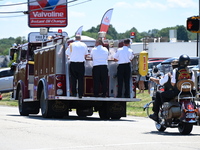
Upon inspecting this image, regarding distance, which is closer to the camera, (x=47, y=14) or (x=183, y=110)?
(x=183, y=110)

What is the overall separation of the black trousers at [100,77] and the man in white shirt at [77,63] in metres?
0.38

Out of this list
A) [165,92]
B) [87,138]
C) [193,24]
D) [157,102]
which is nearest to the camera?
[87,138]

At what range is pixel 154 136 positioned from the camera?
13.1 metres

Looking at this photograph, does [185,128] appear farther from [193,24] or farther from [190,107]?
[193,24]

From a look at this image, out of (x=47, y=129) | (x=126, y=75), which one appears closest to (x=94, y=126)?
(x=47, y=129)

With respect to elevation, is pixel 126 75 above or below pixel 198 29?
below

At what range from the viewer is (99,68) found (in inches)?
727

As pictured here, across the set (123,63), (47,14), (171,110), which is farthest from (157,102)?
(47,14)

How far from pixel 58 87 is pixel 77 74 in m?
0.68

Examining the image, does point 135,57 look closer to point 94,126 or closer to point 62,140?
point 94,126

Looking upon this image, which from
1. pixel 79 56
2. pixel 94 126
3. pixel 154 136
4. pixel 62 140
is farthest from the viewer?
Result: pixel 79 56

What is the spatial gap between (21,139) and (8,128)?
8.24 feet

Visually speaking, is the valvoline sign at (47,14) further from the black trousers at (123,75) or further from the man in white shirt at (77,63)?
the man in white shirt at (77,63)

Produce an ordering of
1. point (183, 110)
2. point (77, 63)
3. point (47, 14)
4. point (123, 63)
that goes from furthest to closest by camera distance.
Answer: point (47, 14) < point (123, 63) < point (77, 63) < point (183, 110)
